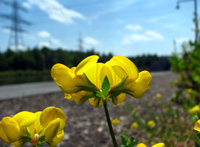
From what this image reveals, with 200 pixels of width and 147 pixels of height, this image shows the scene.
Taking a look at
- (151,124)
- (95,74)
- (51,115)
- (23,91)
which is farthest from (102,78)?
(23,91)

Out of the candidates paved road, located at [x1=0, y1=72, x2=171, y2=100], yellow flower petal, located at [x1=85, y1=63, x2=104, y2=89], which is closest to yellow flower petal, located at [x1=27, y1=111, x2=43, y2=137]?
yellow flower petal, located at [x1=85, y1=63, x2=104, y2=89]

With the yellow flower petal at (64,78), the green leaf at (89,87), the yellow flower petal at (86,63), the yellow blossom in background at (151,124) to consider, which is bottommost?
the yellow blossom in background at (151,124)

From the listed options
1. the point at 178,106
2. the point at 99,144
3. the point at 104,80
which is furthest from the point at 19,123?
the point at 178,106

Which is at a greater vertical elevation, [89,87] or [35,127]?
[89,87]

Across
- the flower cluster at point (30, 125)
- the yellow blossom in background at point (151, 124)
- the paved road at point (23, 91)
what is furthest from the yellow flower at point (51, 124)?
the paved road at point (23, 91)

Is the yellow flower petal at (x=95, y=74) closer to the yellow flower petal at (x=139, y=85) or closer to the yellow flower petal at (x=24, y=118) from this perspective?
the yellow flower petal at (x=139, y=85)

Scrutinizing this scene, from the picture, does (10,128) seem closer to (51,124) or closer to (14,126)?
(14,126)

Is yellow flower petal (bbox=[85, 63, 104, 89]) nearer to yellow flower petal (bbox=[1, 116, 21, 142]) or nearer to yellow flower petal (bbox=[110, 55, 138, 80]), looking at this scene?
yellow flower petal (bbox=[110, 55, 138, 80])
